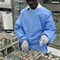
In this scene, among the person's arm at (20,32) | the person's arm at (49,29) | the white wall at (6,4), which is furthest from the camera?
the white wall at (6,4)

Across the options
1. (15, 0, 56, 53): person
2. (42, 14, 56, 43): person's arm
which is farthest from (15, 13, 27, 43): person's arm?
(42, 14, 56, 43): person's arm

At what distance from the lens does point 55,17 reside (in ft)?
9.80

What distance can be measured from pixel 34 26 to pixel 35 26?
11mm

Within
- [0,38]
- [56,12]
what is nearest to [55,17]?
[56,12]

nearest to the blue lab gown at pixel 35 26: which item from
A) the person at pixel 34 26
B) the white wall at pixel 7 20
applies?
the person at pixel 34 26

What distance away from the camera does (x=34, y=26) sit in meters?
1.54

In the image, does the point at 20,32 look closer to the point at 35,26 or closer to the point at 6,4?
the point at 35,26

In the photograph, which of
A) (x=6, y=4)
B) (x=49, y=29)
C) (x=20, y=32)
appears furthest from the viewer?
(x=6, y=4)

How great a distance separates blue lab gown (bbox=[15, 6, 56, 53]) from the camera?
4.96 feet

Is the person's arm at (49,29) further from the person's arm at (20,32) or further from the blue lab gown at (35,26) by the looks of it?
the person's arm at (20,32)

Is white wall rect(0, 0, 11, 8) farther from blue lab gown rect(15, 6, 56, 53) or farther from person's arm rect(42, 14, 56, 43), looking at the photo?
person's arm rect(42, 14, 56, 43)

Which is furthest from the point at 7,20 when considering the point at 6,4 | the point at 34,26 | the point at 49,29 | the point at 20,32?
the point at 49,29

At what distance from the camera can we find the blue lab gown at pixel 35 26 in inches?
59.5

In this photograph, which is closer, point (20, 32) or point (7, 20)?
point (20, 32)
